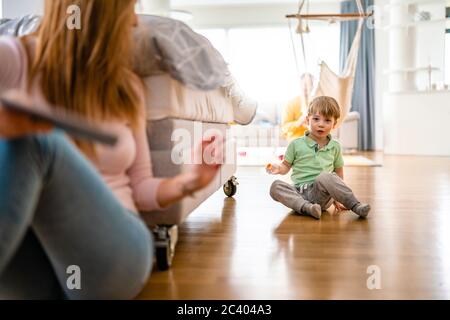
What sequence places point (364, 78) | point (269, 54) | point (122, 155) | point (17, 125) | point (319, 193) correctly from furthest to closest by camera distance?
point (269, 54) → point (364, 78) → point (319, 193) → point (122, 155) → point (17, 125)

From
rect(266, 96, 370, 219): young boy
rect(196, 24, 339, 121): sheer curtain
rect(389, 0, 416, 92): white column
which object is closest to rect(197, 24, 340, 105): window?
rect(196, 24, 339, 121): sheer curtain

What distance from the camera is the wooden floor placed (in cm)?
81

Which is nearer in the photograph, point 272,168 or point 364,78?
point 272,168

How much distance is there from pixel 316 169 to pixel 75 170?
1.16 meters

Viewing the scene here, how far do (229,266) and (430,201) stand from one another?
1.13 meters

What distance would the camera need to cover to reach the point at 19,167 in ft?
1.71

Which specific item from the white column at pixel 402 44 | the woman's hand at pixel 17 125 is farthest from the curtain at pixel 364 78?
the woman's hand at pixel 17 125

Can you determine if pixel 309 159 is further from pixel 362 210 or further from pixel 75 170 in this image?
pixel 75 170

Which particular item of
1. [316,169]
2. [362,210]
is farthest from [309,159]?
[362,210]

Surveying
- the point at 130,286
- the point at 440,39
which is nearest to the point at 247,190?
the point at 130,286

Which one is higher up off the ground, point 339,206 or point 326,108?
point 326,108

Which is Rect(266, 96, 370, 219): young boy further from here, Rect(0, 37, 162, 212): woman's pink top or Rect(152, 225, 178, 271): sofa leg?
Rect(0, 37, 162, 212): woman's pink top

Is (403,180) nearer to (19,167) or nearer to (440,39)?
(19,167)

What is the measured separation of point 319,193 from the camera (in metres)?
1.57
